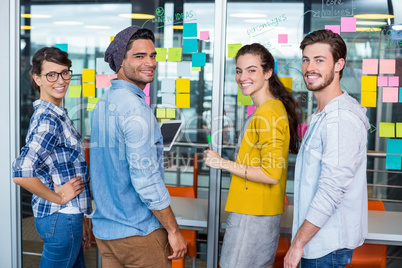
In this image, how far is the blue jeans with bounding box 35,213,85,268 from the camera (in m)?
1.70

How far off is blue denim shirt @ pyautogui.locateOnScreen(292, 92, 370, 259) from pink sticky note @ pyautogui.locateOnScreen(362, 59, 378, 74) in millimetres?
1086

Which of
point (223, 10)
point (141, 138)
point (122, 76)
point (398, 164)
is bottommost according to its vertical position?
point (398, 164)

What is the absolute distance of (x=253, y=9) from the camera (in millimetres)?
2646

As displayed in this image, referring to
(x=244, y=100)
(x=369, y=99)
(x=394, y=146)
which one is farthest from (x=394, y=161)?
(x=244, y=100)

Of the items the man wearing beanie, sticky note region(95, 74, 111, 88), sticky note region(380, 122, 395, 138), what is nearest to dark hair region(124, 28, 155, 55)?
the man wearing beanie

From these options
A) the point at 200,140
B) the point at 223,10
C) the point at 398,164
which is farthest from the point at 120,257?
the point at 200,140

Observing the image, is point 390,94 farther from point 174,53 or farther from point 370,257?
point 174,53

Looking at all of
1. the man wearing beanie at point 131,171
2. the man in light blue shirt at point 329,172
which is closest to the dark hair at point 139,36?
the man wearing beanie at point 131,171

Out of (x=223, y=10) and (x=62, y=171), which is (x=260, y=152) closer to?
(x=62, y=171)

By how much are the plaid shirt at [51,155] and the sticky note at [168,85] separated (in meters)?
0.93

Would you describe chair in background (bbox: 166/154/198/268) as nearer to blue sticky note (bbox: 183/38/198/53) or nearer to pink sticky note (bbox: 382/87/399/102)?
blue sticky note (bbox: 183/38/198/53)

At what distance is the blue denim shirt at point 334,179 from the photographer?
4.46 ft

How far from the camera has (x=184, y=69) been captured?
2.58 metres

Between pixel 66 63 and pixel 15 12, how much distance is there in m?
1.03
